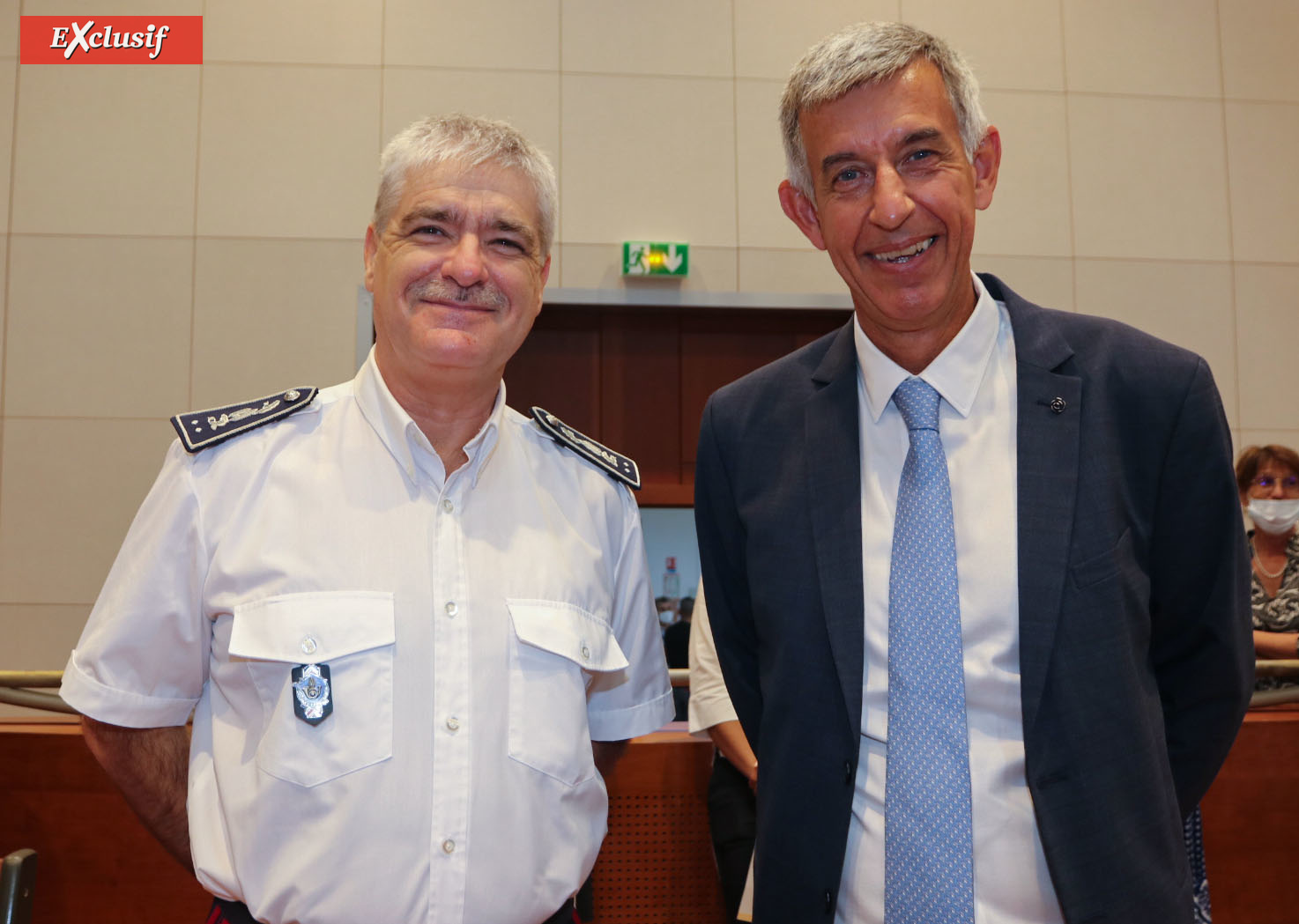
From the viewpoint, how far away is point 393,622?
4.67 ft

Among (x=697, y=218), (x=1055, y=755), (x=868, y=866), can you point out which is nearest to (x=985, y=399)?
(x=1055, y=755)

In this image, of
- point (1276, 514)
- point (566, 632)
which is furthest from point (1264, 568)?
point (566, 632)

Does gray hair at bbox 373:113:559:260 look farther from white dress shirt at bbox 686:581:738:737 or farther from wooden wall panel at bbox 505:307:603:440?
wooden wall panel at bbox 505:307:603:440

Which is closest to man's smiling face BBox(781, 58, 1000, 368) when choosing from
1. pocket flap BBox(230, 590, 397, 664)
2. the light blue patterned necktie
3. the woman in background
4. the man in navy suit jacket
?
the man in navy suit jacket

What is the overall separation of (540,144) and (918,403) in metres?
3.68

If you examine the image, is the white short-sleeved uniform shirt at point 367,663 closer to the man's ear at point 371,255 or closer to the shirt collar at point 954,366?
the man's ear at point 371,255

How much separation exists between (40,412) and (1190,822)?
15.1 feet

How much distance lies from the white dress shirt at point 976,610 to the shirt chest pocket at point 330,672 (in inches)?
25.8

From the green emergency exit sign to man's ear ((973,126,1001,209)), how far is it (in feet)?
10.4

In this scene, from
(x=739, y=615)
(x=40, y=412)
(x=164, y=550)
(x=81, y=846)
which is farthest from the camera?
(x=40, y=412)

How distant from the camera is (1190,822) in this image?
2057 mm

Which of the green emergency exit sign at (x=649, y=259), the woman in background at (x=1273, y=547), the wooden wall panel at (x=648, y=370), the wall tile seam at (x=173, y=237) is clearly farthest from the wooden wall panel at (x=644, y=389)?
the woman in background at (x=1273, y=547)

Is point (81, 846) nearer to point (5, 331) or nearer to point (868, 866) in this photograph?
point (868, 866)

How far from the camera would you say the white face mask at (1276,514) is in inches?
143
